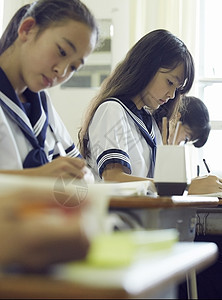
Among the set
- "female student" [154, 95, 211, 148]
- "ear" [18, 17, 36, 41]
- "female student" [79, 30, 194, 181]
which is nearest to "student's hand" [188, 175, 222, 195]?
"female student" [79, 30, 194, 181]

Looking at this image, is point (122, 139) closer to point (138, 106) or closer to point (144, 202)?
point (138, 106)

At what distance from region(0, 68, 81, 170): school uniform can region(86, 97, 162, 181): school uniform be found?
0.47 metres

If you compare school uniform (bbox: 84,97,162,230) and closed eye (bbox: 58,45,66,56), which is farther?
school uniform (bbox: 84,97,162,230)

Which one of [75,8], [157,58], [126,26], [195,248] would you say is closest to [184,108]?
[157,58]

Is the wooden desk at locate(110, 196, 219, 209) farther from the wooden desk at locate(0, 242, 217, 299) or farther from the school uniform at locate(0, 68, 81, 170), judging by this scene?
the wooden desk at locate(0, 242, 217, 299)

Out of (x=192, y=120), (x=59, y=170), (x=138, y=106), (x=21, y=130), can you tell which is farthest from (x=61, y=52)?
(x=192, y=120)

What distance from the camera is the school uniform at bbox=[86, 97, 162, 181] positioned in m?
2.11

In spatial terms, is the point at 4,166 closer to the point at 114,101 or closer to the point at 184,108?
the point at 114,101

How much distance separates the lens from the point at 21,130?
1.51m

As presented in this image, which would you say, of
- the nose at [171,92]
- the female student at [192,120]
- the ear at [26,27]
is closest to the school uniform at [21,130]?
the ear at [26,27]

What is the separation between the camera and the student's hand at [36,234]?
506 mm

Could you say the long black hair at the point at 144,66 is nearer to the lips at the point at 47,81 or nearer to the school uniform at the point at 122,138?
the school uniform at the point at 122,138

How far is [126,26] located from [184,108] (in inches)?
48.8

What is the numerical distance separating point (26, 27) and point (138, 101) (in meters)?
0.91
